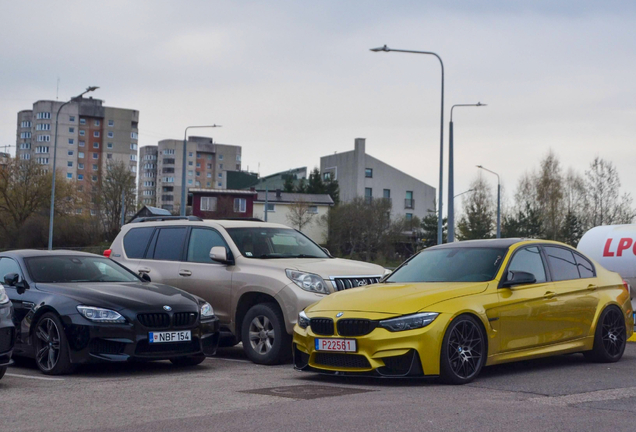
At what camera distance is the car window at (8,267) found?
10.3 metres

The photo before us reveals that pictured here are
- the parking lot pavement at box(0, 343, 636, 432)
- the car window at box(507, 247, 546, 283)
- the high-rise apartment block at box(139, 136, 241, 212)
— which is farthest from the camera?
the high-rise apartment block at box(139, 136, 241, 212)

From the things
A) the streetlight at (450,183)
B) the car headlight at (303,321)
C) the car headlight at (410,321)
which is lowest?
the car headlight at (303,321)

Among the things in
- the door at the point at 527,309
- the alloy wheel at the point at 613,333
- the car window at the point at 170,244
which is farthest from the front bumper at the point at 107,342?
the alloy wheel at the point at 613,333

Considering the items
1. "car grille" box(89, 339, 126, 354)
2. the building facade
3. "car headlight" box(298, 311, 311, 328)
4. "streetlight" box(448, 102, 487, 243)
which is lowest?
"car grille" box(89, 339, 126, 354)

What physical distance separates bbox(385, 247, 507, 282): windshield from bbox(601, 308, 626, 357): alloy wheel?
71.2 inches

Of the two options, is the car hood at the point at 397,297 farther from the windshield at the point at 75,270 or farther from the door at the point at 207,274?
the windshield at the point at 75,270

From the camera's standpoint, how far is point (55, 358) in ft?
30.2

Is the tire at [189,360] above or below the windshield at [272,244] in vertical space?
below

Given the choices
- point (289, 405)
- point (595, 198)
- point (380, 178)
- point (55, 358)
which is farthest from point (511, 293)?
point (380, 178)

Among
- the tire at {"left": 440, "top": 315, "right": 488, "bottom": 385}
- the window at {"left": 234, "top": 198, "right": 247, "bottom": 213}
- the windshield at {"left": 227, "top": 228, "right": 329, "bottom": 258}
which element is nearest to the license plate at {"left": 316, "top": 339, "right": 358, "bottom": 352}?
the tire at {"left": 440, "top": 315, "right": 488, "bottom": 385}

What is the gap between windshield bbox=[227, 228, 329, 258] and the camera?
11.2 m

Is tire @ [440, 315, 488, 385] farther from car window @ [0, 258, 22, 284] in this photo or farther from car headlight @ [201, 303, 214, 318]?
car window @ [0, 258, 22, 284]

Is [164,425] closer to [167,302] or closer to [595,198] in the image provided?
[167,302]

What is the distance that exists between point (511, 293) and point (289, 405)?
3.05 m
